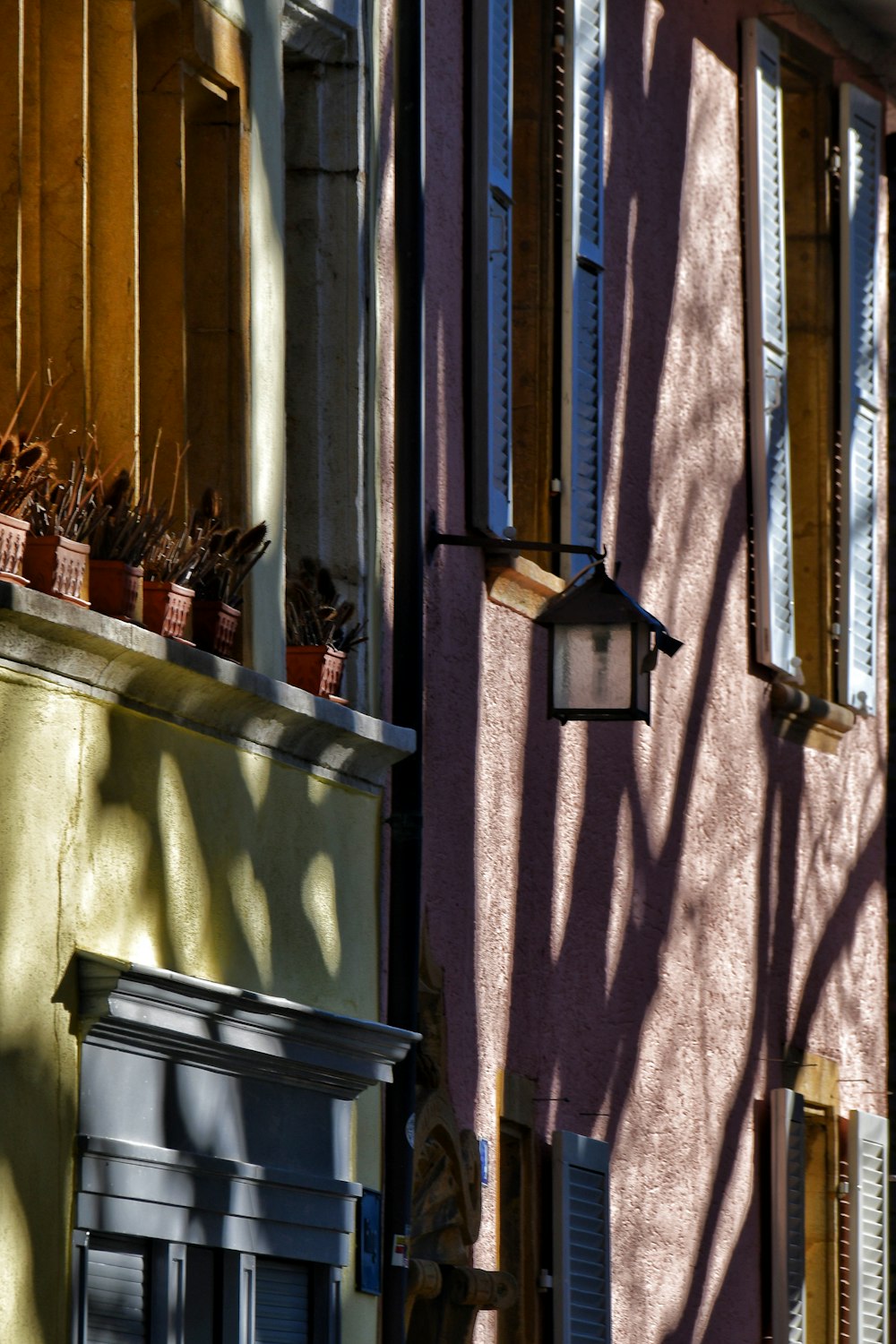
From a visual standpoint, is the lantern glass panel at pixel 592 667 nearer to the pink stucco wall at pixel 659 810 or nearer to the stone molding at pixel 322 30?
the pink stucco wall at pixel 659 810

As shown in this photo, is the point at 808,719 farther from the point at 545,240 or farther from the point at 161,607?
the point at 161,607

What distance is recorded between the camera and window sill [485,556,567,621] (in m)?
10.3

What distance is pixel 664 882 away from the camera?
11.6 metres

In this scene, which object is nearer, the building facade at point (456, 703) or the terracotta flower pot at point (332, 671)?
the building facade at point (456, 703)

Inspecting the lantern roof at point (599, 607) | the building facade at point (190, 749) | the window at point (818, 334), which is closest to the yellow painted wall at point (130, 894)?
Answer: the building facade at point (190, 749)

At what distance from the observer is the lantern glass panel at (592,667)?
387 inches

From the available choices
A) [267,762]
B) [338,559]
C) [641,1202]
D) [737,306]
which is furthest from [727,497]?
[267,762]

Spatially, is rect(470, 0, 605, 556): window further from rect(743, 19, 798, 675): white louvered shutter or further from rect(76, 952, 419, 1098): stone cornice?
rect(76, 952, 419, 1098): stone cornice

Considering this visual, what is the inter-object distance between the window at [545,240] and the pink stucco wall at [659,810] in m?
0.18

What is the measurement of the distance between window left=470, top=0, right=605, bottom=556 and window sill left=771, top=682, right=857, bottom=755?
1.74 metres

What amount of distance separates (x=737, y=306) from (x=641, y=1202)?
3.40 m

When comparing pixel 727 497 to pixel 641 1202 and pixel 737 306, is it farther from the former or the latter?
pixel 641 1202

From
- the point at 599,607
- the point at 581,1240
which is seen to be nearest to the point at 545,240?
the point at 599,607

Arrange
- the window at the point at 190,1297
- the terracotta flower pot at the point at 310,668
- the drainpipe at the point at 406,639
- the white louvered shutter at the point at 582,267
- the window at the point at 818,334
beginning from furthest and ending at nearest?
1. the window at the point at 818,334
2. the white louvered shutter at the point at 582,267
3. the drainpipe at the point at 406,639
4. the terracotta flower pot at the point at 310,668
5. the window at the point at 190,1297
